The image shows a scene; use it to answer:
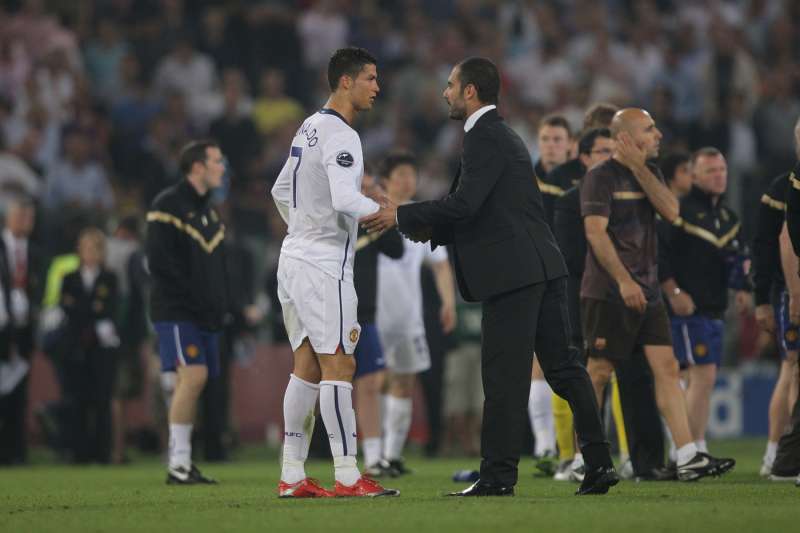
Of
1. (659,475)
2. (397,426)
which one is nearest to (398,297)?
(397,426)

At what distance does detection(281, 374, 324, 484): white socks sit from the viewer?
353 inches

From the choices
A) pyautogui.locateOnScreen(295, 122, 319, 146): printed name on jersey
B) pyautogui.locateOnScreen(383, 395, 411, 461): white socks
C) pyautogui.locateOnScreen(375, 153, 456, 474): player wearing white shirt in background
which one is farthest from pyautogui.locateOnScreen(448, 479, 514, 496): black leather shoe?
pyautogui.locateOnScreen(383, 395, 411, 461): white socks

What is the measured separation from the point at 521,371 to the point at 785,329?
2.93m

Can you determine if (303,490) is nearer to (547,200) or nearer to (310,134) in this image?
(310,134)

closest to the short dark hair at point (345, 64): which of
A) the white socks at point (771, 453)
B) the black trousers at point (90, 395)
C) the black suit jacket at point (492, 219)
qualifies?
the black suit jacket at point (492, 219)

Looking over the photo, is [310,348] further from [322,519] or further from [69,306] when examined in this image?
[69,306]

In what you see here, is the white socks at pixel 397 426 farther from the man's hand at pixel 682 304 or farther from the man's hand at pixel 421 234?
the man's hand at pixel 421 234

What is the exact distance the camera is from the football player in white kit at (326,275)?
28.7ft

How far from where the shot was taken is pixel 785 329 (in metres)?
10.7

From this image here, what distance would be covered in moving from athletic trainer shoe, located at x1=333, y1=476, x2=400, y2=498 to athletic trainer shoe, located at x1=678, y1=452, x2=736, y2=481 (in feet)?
7.35

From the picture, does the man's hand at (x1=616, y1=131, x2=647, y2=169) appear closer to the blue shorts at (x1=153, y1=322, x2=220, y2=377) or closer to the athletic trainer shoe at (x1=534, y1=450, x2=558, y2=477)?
the athletic trainer shoe at (x1=534, y1=450, x2=558, y2=477)

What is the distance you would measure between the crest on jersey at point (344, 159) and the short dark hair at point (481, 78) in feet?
2.62

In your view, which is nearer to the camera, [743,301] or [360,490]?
[360,490]

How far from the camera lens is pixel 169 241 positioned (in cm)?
1148
